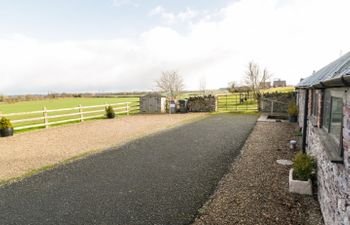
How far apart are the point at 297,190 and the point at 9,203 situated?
586cm

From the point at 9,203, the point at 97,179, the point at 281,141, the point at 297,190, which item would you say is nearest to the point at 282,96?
the point at 281,141

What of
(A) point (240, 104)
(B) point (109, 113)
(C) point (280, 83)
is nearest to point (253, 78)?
(A) point (240, 104)

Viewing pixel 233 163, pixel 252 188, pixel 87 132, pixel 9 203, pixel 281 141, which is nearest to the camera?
pixel 9 203

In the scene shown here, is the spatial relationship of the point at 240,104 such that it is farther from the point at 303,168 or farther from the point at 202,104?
the point at 303,168

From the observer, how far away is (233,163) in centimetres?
644

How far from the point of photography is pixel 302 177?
14.8ft

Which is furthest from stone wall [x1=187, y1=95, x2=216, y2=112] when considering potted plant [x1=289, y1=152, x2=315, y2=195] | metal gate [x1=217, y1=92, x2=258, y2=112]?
potted plant [x1=289, y1=152, x2=315, y2=195]

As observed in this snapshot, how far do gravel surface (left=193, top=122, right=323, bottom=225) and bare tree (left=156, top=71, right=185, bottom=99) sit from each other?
93.5 ft

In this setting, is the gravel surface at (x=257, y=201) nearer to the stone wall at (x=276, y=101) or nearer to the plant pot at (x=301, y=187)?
the plant pot at (x=301, y=187)

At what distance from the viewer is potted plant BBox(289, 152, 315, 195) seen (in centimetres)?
441

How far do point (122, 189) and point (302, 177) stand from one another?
388cm

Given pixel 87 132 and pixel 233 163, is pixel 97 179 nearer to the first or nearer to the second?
pixel 233 163

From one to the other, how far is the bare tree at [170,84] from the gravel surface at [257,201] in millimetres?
28493

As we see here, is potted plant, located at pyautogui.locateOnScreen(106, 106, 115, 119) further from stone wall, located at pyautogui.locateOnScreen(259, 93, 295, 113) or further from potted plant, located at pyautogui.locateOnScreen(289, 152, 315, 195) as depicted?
potted plant, located at pyautogui.locateOnScreen(289, 152, 315, 195)
